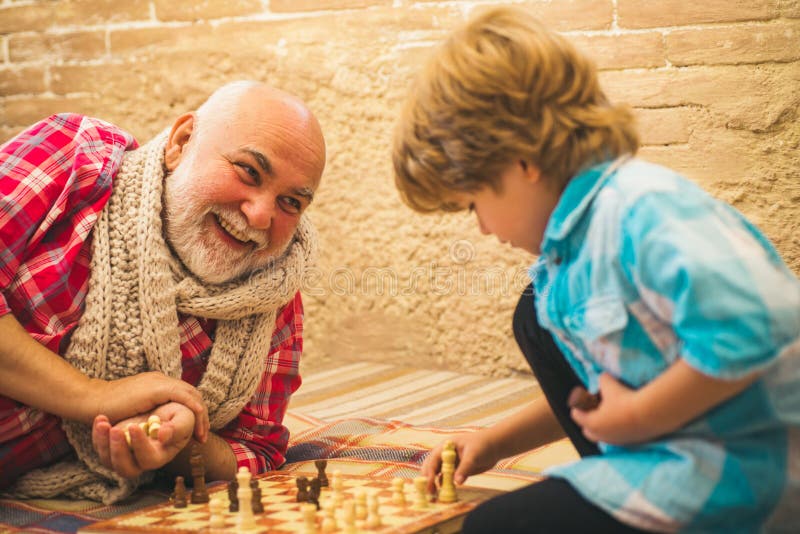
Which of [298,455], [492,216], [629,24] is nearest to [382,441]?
[298,455]

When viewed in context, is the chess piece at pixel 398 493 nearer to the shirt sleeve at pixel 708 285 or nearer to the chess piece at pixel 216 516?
the chess piece at pixel 216 516

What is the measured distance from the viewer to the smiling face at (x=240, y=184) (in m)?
1.94

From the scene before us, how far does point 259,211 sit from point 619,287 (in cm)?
94

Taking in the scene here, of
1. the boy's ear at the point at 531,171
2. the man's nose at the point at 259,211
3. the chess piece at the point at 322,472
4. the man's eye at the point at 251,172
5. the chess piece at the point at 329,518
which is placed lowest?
the chess piece at the point at 322,472

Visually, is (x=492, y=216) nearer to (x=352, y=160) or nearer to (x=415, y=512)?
(x=415, y=512)

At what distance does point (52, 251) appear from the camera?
1.87m

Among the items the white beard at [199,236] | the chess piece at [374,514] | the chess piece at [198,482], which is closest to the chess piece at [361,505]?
the chess piece at [374,514]

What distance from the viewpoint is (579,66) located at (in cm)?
135

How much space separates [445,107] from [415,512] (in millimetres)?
710

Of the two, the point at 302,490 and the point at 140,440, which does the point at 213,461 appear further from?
the point at 302,490

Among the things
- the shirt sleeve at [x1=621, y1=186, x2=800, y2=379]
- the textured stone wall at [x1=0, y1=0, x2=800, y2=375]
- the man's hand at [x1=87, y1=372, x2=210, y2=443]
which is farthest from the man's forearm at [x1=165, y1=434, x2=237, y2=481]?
the textured stone wall at [x1=0, y1=0, x2=800, y2=375]

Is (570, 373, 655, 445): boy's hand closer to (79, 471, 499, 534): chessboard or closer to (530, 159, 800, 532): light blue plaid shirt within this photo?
(530, 159, 800, 532): light blue plaid shirt

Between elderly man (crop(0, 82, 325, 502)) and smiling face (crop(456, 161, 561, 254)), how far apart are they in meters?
0.69

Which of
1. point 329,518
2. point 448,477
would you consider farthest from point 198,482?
point 448,477
